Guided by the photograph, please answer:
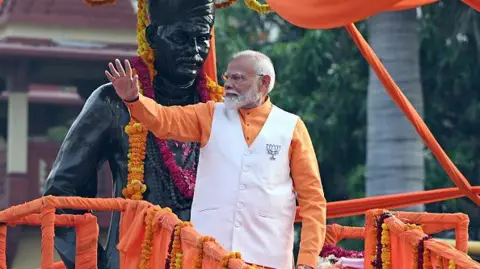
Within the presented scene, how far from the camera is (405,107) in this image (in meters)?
8.14

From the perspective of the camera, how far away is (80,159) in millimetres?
7621

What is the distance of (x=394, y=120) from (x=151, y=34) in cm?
701

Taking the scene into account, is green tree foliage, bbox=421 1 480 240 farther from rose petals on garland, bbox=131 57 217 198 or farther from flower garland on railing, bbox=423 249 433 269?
flower garland on railing, bbox=423 249 433 269

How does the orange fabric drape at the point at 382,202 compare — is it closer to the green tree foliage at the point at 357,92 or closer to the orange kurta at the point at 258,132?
the orange kurta at the point at 258,132

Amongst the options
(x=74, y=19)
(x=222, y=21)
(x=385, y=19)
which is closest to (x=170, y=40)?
(x=385, y=19)

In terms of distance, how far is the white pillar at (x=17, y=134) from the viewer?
2361 centimetres

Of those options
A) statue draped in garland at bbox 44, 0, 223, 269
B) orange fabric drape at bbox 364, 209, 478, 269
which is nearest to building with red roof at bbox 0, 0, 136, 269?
statue draped in garland at bbox 44, 0, 223, 269

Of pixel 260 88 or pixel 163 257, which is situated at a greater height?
pixel 260 88

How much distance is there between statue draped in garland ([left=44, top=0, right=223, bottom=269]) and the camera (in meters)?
7.61

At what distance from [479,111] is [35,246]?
7.03 m

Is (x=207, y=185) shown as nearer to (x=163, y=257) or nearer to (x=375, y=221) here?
(x=163, y=257)

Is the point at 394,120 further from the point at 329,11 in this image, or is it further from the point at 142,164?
the point at 329,11

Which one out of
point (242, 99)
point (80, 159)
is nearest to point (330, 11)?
point (242, 99)

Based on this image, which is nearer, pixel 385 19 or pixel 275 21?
pixel 385 19
